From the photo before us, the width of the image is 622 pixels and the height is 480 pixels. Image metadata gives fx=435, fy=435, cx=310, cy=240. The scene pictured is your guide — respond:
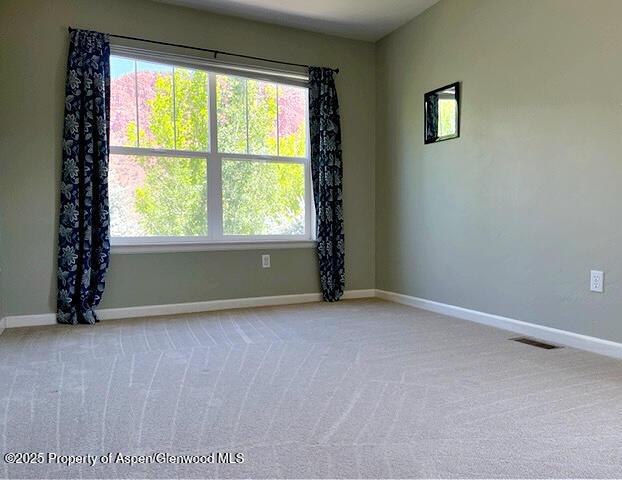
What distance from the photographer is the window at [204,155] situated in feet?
11.3

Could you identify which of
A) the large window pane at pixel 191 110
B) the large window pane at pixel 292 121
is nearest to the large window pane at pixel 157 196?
the large window pane at pixel 191 110

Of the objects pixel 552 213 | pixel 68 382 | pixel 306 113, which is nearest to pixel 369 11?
pixel 306 113

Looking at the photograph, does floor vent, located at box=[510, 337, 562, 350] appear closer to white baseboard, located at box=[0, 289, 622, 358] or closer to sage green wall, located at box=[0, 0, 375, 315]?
white baseboard, located at box=[0, 289, 622, 358]

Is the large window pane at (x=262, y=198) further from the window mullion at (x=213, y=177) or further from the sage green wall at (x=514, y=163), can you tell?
the sage green wall at (x=514, y=163)

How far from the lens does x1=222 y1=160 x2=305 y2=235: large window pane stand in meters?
3.80

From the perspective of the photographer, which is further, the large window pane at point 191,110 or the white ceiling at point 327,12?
the large window pane at point 191,110

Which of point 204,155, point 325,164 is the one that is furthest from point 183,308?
point 325,164

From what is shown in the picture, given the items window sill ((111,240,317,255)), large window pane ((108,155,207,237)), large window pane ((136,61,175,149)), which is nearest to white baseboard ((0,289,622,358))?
window sill ((111,240,317,255))

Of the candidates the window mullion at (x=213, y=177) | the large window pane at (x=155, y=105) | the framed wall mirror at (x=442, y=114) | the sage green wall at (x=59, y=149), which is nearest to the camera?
the sage green wall at (x=59, y=149)

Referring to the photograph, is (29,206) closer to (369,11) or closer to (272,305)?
(272,305)

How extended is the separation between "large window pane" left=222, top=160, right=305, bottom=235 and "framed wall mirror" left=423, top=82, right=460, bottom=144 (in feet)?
3.99

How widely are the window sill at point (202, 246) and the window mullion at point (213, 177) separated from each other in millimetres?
100

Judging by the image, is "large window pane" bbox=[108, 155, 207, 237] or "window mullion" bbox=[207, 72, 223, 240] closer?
"large window pane" bbox=[108, 155, 207, 237]

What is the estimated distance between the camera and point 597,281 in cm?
245
